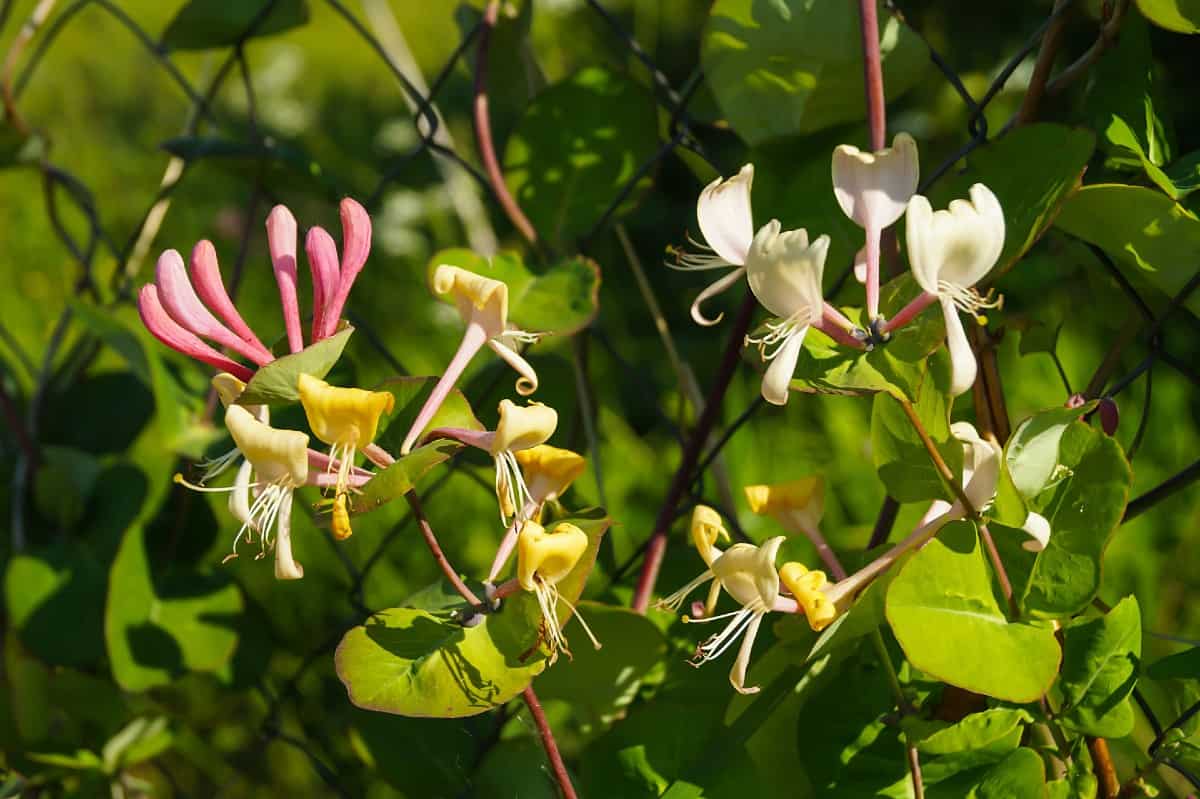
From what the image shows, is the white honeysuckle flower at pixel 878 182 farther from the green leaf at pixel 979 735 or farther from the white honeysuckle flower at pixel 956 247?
the green leaf at pixel 979 735

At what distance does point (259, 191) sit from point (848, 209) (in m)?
0.50

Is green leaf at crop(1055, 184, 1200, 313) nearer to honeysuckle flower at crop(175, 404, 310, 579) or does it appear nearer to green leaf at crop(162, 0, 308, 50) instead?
honeysuckle flower at crop(175, 404, 310, 579)

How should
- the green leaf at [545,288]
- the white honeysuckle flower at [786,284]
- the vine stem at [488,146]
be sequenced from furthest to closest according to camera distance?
the vine stem at [488,146] → the green leaf at [545,288] → the white honeysuckle flower at [786,284]

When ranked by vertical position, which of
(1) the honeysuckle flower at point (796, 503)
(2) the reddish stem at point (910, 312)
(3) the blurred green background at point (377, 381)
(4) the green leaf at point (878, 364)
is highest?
(2) the reddish stem at point (910, 312)

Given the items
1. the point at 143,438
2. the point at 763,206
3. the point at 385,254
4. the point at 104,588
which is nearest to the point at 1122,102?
the point at 763,206

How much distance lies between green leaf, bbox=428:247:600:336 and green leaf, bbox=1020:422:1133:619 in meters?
0.25

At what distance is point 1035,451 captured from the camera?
470 millimetres

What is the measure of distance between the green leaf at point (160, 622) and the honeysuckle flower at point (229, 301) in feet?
1.31

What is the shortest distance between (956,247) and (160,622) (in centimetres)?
63

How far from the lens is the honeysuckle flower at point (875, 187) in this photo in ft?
1.45

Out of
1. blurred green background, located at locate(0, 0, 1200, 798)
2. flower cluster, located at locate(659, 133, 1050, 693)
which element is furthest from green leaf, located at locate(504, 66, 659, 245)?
flower cluster, located at locate(659, 133, 1050, 693)

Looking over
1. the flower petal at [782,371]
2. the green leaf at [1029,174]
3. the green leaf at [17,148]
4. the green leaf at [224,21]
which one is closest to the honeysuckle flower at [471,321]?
the flower petal at [782,371]

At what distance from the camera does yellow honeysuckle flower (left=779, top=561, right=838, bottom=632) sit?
44 centimetres

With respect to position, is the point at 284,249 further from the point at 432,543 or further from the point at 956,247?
the point at 956,247
